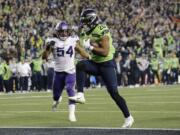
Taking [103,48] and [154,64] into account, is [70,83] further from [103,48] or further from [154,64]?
[154,64]

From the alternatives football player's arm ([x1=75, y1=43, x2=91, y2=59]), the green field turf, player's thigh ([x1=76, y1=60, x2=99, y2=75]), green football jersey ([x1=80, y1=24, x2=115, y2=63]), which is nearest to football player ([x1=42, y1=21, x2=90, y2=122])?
football player's arm ([x1=75, y1=43, x2=91, y2=59])

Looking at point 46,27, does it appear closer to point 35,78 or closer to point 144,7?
point 35,78

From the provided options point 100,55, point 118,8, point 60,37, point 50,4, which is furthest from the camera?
point 118,8

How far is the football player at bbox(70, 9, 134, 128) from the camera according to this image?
13487 millimetres

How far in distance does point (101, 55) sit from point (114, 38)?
24732 millimetres

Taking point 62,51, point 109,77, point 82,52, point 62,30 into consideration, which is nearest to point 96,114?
point 62,51

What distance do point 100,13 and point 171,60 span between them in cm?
608

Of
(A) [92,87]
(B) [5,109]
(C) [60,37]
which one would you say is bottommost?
(A) [92,87]

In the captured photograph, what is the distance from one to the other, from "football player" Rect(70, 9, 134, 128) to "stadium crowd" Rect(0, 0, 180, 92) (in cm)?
1792

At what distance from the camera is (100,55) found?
13680 mm

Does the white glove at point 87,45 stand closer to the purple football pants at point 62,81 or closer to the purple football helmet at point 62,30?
the purple football helmet at point 62,30

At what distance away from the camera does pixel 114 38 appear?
126 feet

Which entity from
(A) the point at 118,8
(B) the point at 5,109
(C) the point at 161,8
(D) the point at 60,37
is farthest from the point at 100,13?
(D) the point at 60,37

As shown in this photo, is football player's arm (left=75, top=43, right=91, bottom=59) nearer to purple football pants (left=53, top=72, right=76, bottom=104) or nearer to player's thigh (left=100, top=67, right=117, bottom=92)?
player's thigh (left=100, top=67, right=117, bottom=92)
